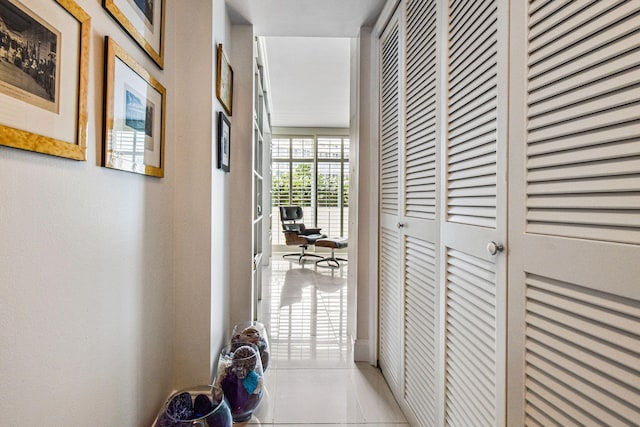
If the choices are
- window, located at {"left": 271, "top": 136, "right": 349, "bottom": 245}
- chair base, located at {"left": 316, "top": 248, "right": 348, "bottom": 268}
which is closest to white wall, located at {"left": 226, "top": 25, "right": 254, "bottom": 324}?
chair base, located at {"left": 316, "top": 248, "right": 348, "bottom": 268}

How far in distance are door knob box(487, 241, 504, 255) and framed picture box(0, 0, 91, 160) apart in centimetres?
111

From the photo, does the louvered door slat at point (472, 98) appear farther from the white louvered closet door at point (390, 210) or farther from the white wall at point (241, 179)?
the white wall at point (241, 179)

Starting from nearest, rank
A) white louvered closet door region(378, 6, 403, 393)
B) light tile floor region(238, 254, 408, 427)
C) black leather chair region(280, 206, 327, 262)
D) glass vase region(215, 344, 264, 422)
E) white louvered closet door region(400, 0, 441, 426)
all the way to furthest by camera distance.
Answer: white louvered closet door region(400, 0, 441, 426)
glass vase region(215, 344, 264, 422)
light tile floor region(238, 254, 408, 427)
white louvered closet door region(378, 6, 403, 393)
black leather chair region(280, 206, 327, 262)

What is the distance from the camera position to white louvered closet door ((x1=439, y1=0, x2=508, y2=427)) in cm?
95

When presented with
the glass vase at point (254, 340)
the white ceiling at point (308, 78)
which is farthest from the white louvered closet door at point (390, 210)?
the white ceiling at point (308, 78)

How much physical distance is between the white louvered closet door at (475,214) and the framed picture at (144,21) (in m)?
1.13

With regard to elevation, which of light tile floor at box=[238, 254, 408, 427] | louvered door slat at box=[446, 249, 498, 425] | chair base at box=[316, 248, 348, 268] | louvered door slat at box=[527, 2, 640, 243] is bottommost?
light tile floor at box=[238, 254, 408, 427]

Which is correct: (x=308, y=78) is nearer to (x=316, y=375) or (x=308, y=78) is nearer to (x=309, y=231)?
(x=309, y=231)

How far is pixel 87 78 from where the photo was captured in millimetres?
941

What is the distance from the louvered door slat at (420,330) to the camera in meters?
1.47

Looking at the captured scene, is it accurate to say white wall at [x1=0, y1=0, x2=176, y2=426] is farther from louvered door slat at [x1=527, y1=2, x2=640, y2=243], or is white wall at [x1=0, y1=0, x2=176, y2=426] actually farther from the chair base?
the chair base

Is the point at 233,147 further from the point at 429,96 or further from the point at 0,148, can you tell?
the point at 0,148

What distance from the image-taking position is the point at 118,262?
45.6 inches

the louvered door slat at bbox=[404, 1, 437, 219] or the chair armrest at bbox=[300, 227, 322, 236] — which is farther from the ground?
the louvered door slat at bbox=[404, 1, 437, 219]
